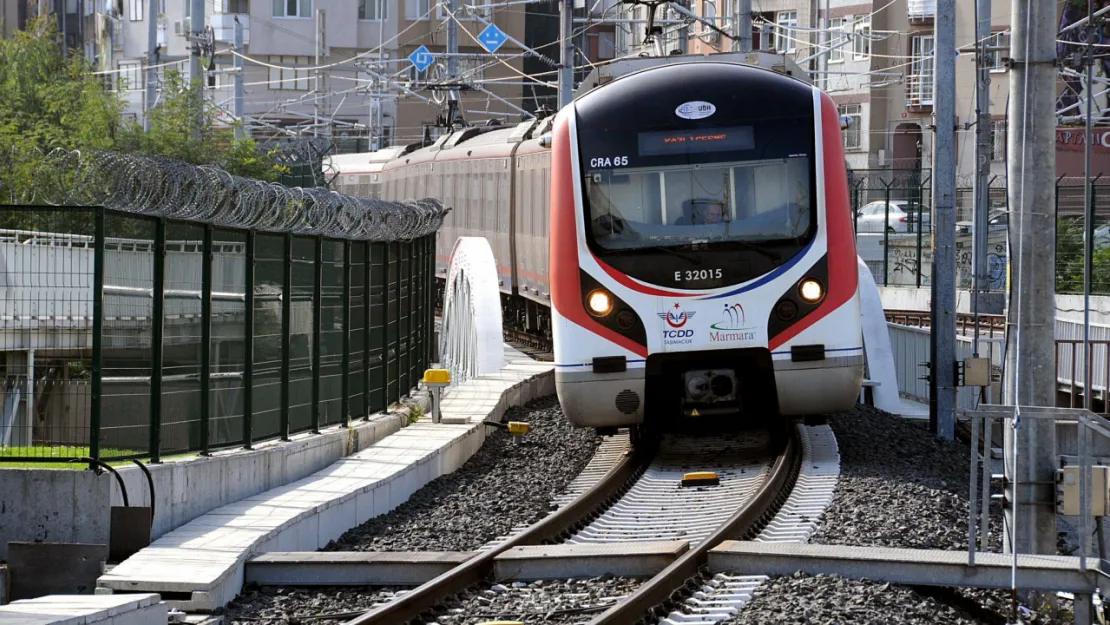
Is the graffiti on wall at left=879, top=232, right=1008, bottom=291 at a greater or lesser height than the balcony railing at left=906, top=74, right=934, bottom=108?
lesser

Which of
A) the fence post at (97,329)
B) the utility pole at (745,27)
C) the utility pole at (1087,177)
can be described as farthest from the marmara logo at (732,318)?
the utility pole at (745,27)

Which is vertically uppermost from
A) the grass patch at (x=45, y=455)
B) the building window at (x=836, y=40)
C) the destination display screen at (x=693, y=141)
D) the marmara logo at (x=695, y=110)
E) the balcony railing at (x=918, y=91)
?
the building window at (x=836, y=40)

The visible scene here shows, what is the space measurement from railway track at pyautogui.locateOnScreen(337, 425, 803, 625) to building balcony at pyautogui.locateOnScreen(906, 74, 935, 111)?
39.7m

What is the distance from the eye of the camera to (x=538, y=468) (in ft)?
48.0

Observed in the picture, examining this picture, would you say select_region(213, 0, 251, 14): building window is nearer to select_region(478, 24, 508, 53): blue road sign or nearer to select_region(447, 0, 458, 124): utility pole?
select_region(478, 24, 508, 53): blue road sign

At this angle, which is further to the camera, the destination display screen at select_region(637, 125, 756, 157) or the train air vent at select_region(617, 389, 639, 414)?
the destination display screen at select_region(637, 125, 756, 157)

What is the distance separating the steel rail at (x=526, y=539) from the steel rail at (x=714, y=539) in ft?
3.31

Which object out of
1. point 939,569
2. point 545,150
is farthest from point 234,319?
point 545,150

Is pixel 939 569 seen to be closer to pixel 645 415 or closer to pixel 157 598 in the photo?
pixel 157 598

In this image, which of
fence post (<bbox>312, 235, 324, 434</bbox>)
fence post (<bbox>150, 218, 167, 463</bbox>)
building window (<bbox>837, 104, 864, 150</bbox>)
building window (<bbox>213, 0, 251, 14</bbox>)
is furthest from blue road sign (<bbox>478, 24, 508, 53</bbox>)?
building window (<bbox>213, 0, 251, 14</bbox>)

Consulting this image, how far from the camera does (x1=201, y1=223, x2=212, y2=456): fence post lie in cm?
1139

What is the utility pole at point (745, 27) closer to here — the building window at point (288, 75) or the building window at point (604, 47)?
the building window at point (288, 75)

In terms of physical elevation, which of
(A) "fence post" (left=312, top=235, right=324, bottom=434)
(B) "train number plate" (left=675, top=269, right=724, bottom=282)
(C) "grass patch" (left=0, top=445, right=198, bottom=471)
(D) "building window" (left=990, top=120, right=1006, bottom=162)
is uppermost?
(D) "building window" (left=990, top=120, right=1006, bottom=162)

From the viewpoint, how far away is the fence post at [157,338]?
10.7 m
